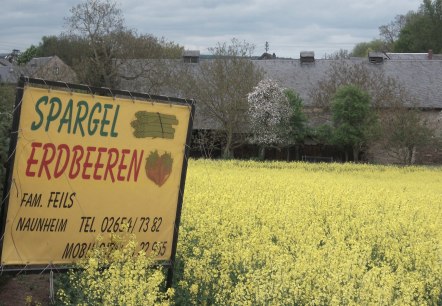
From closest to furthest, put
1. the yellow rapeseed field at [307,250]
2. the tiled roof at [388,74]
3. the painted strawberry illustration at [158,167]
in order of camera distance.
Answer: the yellow rapeseed field at [307,250], the painted strawberry illustration at [158,167], the tiled roof at [388,74]

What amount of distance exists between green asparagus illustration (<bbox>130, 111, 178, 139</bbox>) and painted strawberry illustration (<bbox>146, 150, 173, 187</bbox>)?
178mm

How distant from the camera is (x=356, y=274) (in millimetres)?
6422

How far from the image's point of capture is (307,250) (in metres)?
7.26

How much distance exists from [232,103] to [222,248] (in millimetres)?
34197

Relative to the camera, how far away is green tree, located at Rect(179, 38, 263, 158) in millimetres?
41344

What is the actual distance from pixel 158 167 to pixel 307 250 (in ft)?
6.25

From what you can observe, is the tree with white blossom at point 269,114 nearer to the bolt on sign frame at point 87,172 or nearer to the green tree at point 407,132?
the green tree at point 407,132

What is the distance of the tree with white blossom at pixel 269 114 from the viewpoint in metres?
39.9

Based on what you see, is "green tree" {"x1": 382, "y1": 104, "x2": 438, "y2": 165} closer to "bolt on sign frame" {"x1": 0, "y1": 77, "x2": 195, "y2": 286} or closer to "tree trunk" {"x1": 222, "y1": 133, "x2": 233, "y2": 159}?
"tree trunk" {"x1": 222, "y1": 133, "x2": 233, "y2": 159}

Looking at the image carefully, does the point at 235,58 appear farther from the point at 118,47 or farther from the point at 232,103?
the point at 118,47

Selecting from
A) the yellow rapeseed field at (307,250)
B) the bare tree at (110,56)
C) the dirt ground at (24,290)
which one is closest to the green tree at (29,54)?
the bare tree at (110,56)

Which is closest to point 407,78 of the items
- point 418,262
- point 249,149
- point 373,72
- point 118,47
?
point 373,72

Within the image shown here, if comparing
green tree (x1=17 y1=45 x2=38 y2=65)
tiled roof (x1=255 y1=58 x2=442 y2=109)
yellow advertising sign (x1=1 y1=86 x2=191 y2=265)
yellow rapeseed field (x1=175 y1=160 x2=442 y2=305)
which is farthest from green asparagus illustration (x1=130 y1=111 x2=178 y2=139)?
green tree (x1=17 y1=45 x2=38 y2=65)

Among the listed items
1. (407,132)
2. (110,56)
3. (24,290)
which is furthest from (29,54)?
(24,290)
